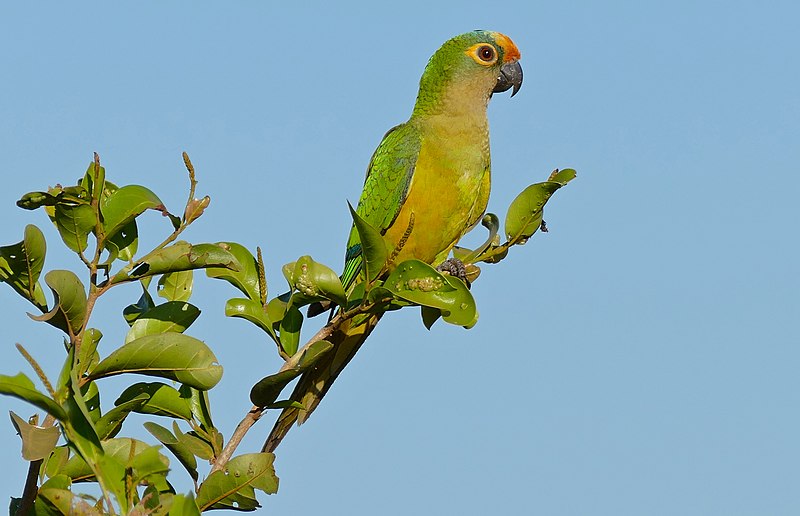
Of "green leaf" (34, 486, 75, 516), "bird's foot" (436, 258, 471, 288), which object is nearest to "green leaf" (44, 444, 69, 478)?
"green leaf" (34, 486, 75, 516)

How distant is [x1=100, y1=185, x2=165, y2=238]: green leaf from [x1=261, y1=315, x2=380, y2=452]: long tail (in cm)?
107

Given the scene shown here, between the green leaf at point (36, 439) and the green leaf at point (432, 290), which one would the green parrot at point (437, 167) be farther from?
the green leaf at point (36, 439)

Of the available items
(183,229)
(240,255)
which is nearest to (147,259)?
(183,229)

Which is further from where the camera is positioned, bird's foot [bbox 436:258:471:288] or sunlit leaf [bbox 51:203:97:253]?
bird's foot [bbox 436:258:471:288]

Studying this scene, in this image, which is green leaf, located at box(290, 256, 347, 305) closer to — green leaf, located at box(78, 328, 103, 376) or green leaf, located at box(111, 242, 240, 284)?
green leaf, located at box(111, 242, 240, 284)

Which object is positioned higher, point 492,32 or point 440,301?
point 492,32

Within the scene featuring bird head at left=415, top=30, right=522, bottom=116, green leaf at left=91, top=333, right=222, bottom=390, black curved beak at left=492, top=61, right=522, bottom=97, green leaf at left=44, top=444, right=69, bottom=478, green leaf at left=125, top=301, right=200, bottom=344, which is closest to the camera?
green leaf at left=91, top=333, right=222, bottom=390

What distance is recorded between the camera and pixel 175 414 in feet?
8.22

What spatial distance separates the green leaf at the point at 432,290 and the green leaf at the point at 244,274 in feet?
1.63

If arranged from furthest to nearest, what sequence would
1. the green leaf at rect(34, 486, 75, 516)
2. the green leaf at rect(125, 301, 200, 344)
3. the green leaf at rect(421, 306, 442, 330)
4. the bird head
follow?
the bird head < the green leaf at rect(421, 306, 442, 330) < the green leaf at rect(125, 301, 200, 344) < the green leaf at rect(34, 486, 75, 516)

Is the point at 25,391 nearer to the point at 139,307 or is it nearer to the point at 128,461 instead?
the point at 128,461

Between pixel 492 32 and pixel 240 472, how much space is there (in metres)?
4.07

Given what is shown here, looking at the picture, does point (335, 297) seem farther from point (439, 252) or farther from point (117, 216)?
point (439, 252)

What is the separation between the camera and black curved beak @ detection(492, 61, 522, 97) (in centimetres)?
568
